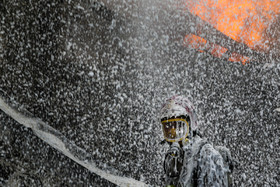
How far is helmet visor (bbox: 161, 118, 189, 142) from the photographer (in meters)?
1.81

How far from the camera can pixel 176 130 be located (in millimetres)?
1812

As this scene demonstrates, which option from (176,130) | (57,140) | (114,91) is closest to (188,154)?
(176,130)

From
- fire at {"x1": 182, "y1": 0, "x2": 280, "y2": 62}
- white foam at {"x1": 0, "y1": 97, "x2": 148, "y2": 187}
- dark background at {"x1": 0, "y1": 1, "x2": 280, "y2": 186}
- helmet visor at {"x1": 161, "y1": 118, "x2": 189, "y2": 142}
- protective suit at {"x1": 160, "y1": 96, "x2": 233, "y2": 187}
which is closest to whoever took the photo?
protective suit at {"x1": 160, "y1": 96, "x2": 233, "y2": 187}

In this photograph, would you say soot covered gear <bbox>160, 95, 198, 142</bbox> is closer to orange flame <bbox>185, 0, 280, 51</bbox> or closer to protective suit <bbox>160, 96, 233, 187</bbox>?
protective suit <bbox>160, 96, 233, 187</bbox>

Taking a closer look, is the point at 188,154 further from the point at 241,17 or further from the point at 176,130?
the point at 241,17

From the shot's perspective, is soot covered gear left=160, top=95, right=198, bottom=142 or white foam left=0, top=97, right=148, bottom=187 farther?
white foam left=0, top=97, right=148, bottom=187

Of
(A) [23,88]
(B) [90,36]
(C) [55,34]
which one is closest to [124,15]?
(B) [90,36]

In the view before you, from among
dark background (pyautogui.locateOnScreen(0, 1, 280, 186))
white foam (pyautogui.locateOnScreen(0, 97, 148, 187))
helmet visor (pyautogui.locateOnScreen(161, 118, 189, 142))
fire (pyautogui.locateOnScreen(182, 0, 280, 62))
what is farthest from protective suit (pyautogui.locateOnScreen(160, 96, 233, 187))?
fire (pyautogui.locateOnScreen(182, 0, 280, 62))

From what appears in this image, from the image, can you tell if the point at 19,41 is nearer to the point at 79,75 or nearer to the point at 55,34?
the point at 55,34

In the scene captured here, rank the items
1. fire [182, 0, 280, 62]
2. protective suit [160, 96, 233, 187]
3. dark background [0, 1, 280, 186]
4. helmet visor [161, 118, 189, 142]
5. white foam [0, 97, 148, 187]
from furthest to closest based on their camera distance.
A: fire [182, 0, 280, 62]
dark background [0, 1, 280, 186]
white foam [0, 97, 148, 187]
helmet visor [161, 118, 189, 142]
protective suit [160, 96, 233, 187]

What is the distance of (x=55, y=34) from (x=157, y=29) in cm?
199

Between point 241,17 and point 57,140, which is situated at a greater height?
point 241,17

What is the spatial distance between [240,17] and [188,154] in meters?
5.69

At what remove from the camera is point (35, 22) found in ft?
13.3
